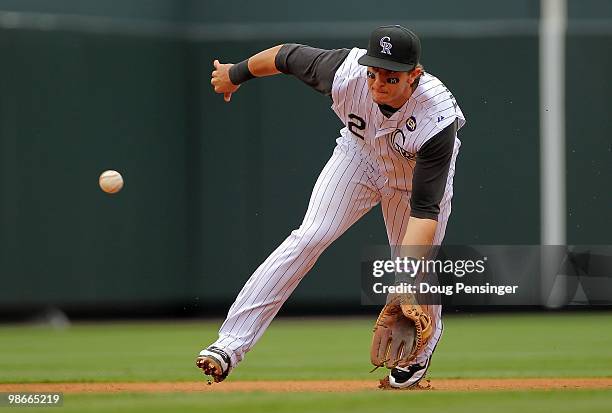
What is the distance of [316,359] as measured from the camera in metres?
6.92

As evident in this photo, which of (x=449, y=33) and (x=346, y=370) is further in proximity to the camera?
(x=449, y=33)

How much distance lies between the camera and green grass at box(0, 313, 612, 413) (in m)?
4.48

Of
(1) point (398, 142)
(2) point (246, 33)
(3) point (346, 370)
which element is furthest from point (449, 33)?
(1) point (398, 142)

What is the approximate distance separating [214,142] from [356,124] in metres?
5.67

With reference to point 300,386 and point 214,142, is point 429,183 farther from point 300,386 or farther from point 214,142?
point 214,142

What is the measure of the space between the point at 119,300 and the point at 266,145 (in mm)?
1836

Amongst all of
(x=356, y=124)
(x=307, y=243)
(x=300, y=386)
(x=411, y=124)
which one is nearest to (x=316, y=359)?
(x=300, y=386)

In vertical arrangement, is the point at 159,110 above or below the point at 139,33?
below

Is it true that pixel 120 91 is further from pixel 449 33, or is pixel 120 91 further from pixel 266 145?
pixel 449 33

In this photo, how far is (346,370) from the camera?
20.4 ft

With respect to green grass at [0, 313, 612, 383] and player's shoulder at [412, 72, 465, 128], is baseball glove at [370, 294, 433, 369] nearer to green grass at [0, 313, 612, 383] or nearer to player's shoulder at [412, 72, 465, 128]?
player's shoulder at [412, 72, 465, 128]

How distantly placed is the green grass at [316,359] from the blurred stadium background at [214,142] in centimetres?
49

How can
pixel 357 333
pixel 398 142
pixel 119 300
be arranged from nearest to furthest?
pixel 398 142
pixel 357 333
pixel 119 300

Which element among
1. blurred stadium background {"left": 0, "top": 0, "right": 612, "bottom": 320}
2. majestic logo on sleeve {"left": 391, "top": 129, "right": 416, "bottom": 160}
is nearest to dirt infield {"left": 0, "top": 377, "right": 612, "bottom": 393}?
majestic logo on sleeve {"left": 391, "top": 129, "right": 416, "bottom": 160}
